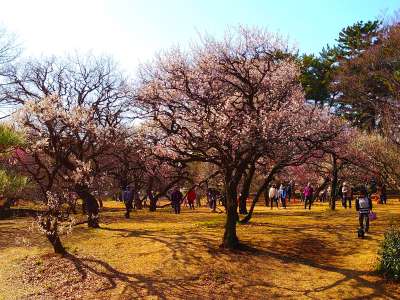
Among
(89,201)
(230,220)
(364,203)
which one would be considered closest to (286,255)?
(230,220)

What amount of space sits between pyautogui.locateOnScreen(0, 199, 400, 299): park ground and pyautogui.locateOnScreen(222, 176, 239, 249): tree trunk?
15.5 inches

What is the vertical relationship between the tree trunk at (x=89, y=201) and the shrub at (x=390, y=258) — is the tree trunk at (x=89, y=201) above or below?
above

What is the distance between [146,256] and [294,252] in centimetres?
496

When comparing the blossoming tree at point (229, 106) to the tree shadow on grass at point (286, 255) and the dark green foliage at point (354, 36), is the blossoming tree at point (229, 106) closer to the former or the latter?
the tree shadow on grass at point (286, 255)

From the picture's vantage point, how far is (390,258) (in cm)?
1216

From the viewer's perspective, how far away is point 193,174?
126ft

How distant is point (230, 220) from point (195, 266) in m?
2.54

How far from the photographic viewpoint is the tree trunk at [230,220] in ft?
48.8

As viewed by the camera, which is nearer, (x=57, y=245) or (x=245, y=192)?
(x=57, y=245)

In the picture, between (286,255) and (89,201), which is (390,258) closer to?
(286,255)

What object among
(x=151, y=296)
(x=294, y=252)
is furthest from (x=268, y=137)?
(x=151, y=296)

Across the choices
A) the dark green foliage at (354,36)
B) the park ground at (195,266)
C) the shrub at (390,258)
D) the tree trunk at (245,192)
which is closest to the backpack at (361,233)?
the park ground at (195,266)

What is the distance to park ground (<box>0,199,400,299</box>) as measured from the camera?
37.5 feet

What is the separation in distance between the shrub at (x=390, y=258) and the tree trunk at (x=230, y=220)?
4578mm
